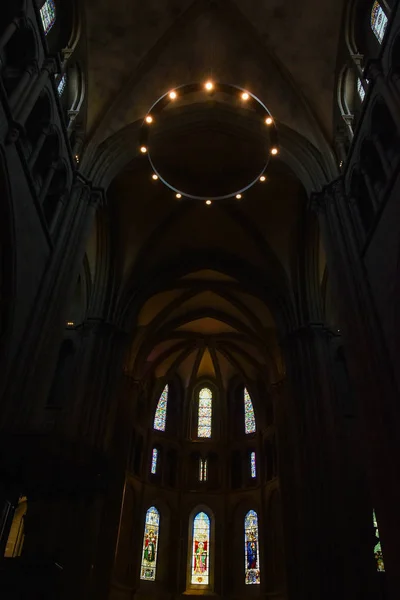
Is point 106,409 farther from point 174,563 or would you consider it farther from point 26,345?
point 174,563

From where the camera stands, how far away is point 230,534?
23.0 metres

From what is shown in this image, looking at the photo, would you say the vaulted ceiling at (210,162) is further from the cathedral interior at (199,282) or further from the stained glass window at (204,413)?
the stained glass window at (204,413)

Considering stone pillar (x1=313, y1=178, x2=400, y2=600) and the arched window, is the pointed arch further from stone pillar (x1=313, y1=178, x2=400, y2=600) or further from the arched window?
stone pillar (x1=313, y1=178, x2=400, y2=600)

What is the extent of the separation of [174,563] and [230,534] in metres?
3.02

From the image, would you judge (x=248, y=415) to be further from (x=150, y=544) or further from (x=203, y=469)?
(x=150, y=544)

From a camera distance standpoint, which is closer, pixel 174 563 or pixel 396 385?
pixel 396 385

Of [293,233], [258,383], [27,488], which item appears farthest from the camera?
[258,383]

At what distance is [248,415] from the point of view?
26.8m

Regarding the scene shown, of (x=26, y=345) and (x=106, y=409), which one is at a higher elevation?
(x=106, y=409)

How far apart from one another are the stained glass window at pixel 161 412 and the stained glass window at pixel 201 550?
16.5 feet

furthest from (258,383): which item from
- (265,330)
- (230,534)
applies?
(230,534)

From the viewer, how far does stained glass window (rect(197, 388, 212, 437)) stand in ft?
88.1

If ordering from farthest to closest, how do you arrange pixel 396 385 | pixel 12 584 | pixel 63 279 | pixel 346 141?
1. pixel 346 141
2. pixel 63 279
3. pixel 396 385
4. pixel 12 584

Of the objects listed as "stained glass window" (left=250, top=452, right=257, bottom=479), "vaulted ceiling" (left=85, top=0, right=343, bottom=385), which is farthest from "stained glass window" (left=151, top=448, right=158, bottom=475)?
"stained glass window" (left=250, top=452, right=257, bottom=479)
